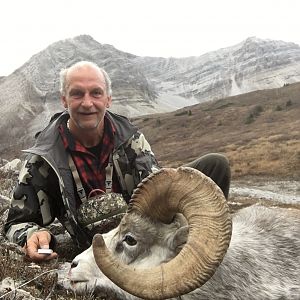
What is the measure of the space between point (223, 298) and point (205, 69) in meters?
186

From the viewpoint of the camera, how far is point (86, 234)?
678 cm

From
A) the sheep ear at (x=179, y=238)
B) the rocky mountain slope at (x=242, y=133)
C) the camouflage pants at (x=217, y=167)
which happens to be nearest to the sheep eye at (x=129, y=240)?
the sheep ear at (x=179, y=238)

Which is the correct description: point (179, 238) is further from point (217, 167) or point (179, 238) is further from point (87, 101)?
point (87, 101)

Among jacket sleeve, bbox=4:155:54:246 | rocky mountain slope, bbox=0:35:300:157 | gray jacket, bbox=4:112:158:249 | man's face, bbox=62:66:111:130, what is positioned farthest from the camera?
rocky mountain slope, bbox=0:35:300:157

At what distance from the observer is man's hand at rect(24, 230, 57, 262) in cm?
552

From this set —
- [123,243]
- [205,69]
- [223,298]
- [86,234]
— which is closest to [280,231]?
[223,298]

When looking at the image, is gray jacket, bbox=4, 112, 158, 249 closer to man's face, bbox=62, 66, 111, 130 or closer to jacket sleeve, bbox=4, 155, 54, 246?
jacket sleeve, bbox=4, 155, 54, 246

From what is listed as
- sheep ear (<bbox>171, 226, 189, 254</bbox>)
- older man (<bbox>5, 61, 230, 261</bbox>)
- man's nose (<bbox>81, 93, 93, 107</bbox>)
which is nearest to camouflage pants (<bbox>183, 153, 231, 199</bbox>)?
older man (<bbox>5, 61, 230, 261</bbox>)

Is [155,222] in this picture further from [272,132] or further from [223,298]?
[272,132]

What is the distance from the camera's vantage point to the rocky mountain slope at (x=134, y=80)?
11488 centimetres

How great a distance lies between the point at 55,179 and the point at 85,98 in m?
1.08

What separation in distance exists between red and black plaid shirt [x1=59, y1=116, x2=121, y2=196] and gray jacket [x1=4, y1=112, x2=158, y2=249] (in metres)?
0.09

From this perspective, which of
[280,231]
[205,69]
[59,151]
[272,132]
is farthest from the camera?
[205,69]

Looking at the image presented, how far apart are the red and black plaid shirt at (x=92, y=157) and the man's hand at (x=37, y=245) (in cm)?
103
